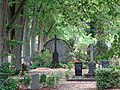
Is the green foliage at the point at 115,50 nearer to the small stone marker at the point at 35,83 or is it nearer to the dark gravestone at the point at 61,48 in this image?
the small stone marker at the point at 35,83

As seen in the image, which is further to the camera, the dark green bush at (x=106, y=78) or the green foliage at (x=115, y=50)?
the dark green bush at (x=106, y=78)

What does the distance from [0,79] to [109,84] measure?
4.15 m

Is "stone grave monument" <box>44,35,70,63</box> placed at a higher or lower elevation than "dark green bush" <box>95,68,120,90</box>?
higher

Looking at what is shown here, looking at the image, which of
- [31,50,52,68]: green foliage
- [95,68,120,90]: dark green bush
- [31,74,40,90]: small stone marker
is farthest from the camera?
[31,50,52,68]: green foliage

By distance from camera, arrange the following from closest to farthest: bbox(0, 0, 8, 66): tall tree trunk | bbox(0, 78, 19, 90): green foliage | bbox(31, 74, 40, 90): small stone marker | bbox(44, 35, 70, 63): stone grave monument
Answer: bbox(0, 78, 19, 90): green foliage, bbox(0, 0, 8, 66): tall tree trunk, bbox(31, 74, 40, 90): small stone marker, bbox(44, 35, 70, 63): stone grave monument

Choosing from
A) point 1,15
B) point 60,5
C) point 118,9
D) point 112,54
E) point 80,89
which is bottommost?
point 80,89

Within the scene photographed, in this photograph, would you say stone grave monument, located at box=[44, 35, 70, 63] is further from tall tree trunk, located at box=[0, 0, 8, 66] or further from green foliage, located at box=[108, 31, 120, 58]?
green foliage, located at box=[108, 31, 120, 58]

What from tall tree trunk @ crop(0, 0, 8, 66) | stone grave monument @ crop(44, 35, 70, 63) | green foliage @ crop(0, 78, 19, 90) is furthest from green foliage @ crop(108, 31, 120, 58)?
stone grave monument @ crop(44, 35, 70, 63)

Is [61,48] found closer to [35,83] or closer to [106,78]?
[106,78]

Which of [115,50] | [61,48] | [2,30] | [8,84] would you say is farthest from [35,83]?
[61,48]

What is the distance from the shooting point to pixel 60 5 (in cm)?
1605

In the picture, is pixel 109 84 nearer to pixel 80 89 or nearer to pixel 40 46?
pixel 80 89

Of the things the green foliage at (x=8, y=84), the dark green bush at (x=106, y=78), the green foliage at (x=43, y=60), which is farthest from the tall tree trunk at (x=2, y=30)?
the green foliage at (x=43, y=60)

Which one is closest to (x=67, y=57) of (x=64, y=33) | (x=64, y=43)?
(x=64, y=43)
